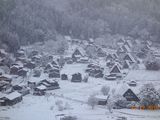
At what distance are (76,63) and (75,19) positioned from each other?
282 inches

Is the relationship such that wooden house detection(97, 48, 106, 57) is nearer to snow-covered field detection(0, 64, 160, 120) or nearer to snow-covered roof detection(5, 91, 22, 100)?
snow-covered field detection(0, 64, 160, 120)

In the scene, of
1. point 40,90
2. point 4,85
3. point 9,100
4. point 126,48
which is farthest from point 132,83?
point 126,48

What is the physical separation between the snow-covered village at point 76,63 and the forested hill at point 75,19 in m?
0.06

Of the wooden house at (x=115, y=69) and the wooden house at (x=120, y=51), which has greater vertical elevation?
the wooden house at (x=120, y=51)

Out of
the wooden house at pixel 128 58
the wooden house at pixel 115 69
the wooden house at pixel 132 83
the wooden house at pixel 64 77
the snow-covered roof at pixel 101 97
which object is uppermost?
the wooden house at pixel 128 58

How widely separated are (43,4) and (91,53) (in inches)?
275

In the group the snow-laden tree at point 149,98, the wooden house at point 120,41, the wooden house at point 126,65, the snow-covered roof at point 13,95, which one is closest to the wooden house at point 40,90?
the snow-covered roof at point 13,95

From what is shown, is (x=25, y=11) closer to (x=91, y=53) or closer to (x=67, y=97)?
(x=91, y=53)

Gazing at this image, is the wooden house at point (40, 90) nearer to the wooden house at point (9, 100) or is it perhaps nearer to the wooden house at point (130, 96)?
the wooden house at point (9, 100)

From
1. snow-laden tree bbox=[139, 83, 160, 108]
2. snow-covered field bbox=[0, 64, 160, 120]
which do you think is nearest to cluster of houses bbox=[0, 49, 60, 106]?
snow-covered field bbox=[0, 64, 160, 120]

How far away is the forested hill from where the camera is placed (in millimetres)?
16969

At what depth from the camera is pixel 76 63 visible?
15297 millimetres

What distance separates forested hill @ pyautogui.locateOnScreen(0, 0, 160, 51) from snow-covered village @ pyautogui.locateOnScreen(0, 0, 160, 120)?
0.06m

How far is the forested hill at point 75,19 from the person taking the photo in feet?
55.7
